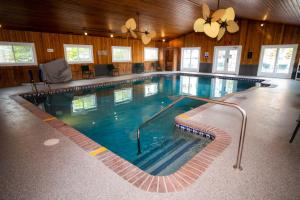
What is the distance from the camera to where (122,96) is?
6828mm

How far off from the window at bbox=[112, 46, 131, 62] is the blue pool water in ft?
14.0

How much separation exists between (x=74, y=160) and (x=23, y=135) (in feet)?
4.65

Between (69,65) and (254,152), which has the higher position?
(69,65)

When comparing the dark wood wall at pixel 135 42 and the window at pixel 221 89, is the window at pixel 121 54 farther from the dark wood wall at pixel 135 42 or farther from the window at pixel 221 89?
the window at pixel 221 89

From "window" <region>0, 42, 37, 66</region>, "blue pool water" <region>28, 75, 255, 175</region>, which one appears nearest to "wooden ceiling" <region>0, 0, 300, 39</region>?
"window" <region>0, 42, 37, 66</region>

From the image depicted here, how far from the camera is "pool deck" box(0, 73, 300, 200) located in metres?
1.59

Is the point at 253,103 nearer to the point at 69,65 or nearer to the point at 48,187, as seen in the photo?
the point at 48,187

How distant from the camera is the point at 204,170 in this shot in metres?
1.90

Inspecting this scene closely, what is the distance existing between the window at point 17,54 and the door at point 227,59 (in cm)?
1139

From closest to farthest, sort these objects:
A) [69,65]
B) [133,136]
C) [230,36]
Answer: [133,136] < [69,65] < [230,36]

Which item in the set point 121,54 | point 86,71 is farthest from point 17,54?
point 121,54

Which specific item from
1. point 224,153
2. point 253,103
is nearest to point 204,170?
point 224,153

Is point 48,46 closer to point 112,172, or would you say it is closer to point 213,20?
point 213,20

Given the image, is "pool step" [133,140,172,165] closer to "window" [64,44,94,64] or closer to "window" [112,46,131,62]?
"window" [64,44,94,64]
